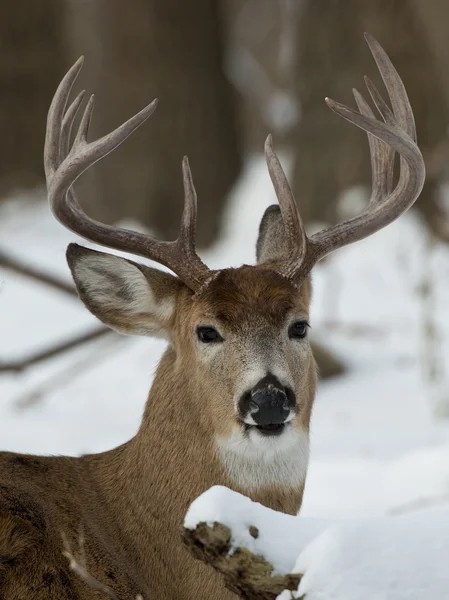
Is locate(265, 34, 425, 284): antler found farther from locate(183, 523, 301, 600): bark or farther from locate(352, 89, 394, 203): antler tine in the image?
locate(183, 523, 301, 600): bark

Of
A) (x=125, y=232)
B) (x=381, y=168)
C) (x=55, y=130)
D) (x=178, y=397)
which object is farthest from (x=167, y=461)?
(x=381, y=168)

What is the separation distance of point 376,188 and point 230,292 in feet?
3.29

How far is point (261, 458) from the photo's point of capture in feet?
16.0

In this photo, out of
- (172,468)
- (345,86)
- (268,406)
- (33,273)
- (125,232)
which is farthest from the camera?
(345,86)

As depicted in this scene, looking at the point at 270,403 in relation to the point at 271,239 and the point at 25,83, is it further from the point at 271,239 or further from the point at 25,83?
the point at 25,83

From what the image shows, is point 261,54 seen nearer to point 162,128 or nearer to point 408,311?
point 162,128

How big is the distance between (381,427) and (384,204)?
4314mm

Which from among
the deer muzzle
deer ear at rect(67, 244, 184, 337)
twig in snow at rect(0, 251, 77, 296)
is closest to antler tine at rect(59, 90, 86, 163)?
deer ear at rect(67, 244, 184, 337)

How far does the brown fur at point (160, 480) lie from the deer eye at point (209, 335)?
47 mm

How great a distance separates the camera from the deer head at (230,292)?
486 centimetres

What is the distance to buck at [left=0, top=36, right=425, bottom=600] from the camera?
4742 mm

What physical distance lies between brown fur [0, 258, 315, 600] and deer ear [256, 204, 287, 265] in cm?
67

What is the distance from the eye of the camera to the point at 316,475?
809 cm

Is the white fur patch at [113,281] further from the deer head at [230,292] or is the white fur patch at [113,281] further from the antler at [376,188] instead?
the antler at [376,188]
